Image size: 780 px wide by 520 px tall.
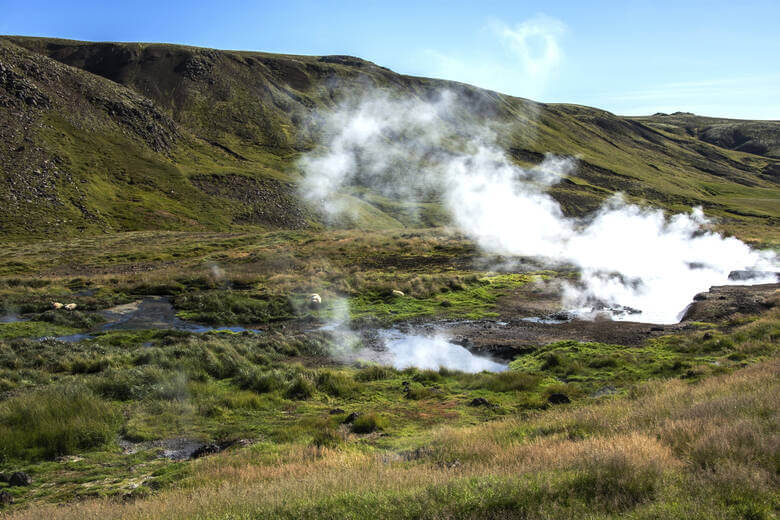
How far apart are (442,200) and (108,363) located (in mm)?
88668

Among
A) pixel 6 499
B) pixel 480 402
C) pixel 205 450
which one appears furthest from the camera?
pixel 480 402

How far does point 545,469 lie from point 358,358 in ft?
42.1

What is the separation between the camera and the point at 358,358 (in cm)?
1845

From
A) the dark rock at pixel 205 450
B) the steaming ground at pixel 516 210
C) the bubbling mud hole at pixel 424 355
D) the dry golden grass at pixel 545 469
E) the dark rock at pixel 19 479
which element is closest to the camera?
the dry golden grass at pixel 545 469

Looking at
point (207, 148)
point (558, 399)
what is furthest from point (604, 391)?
point (207, 148)

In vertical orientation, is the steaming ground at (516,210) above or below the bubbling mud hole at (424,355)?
above

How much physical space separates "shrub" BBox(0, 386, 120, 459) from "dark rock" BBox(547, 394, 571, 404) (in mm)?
10933

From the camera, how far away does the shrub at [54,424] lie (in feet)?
28.7

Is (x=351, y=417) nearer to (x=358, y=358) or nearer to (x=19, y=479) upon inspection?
(x=19, y=479)

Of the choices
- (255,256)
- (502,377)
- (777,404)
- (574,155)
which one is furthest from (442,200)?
(777,404)

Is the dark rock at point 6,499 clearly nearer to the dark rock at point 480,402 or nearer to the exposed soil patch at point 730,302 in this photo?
the dark rock at point 480,402

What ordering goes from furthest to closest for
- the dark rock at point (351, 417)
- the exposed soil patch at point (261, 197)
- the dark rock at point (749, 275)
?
the exposed soil patch at point (261, 197)
the dark rock at point (749, 275)
the dark rock at point (351, 417)

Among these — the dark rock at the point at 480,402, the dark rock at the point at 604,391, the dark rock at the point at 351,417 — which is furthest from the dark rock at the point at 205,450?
the dark rock at the point at 604,391

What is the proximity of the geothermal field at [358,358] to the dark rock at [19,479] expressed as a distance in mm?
52
